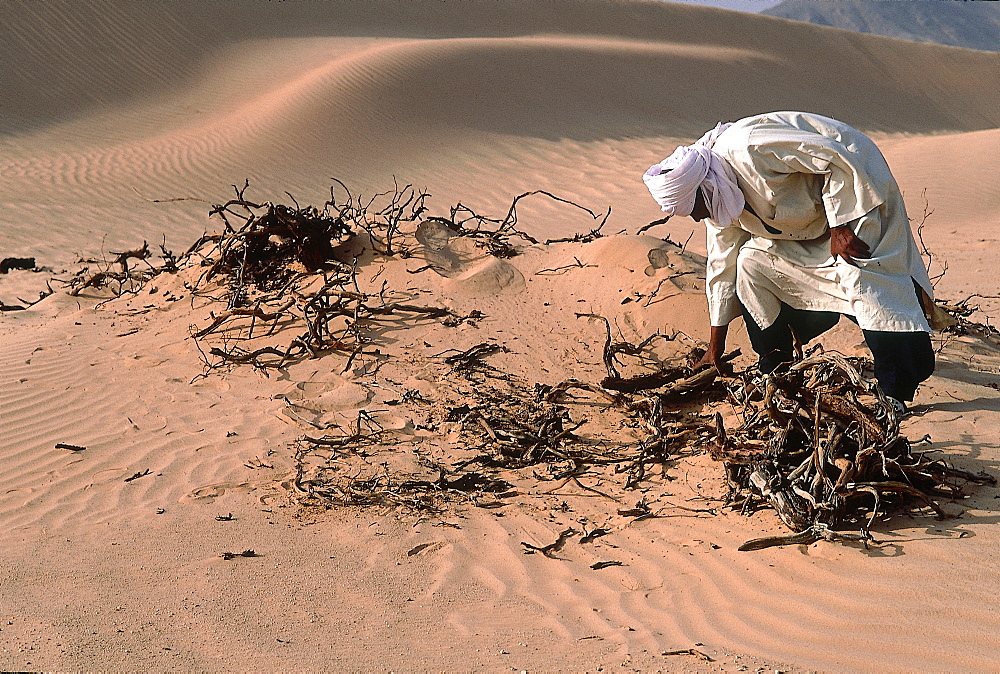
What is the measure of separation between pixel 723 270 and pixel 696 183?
659 mm

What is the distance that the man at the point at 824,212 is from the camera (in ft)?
11.6

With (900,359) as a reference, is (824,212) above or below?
above

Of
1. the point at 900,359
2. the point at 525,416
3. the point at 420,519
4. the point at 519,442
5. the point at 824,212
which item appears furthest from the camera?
the point at 525,416

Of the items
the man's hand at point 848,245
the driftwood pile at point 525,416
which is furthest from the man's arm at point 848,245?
the driftwood pile at point 525,416

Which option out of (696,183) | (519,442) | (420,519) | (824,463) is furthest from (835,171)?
(420,519)

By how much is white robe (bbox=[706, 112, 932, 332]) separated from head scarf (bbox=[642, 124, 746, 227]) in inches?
3.2

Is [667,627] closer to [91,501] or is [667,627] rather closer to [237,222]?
[91,501]

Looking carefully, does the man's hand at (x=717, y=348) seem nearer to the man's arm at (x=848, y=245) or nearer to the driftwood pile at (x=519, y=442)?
the driftwood pile at (x=519, y=442)

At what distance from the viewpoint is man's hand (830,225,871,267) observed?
3.61 metres

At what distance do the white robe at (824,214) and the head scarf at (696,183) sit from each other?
81 mm

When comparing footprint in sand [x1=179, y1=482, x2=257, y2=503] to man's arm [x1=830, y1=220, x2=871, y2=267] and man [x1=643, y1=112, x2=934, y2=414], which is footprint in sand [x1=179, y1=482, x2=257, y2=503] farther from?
man's arm [x1=830, y1=220, x2=871, y2=267]

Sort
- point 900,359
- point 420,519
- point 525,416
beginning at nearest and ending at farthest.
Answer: point 420,519 < point 900,359 < point 525,416

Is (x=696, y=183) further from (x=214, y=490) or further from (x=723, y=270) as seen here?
(x=214, y=490)

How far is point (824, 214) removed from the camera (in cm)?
379
